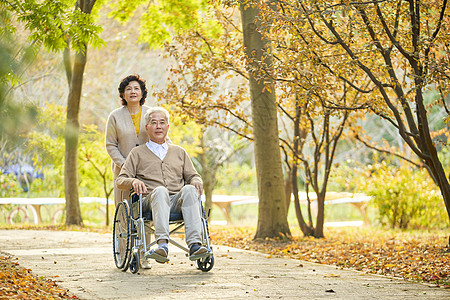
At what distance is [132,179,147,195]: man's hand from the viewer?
15.0 ft

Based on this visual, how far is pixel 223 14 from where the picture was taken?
892cm

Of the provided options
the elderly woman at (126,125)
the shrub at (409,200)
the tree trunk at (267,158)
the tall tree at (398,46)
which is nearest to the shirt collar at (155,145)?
the elderly woman at (126,125)

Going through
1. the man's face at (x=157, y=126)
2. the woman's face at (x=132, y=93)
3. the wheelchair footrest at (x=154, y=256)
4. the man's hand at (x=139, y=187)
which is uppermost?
the woman's face at (x=132, y=93)

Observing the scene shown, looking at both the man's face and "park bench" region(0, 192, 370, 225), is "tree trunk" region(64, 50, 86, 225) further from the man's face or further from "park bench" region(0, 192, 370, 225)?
the man's face

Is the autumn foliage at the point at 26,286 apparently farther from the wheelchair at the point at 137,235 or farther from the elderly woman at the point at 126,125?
the elderly woman at the point at 126,125

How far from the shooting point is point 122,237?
4.92 m

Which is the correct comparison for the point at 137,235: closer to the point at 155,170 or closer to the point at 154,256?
the point at 154,256

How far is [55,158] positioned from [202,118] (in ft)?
21.2

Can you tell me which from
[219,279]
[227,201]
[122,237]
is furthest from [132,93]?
[227,201]

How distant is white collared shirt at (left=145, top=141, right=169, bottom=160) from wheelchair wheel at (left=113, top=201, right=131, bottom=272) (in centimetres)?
50

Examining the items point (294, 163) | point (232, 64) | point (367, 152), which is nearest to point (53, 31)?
point (232, 64)

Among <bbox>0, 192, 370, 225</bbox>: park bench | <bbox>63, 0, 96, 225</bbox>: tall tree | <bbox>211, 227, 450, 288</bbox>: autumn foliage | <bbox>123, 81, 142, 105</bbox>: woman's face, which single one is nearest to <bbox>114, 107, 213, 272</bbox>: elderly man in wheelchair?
<bbox>123, 81, 142, 105</bbox>: woman's face

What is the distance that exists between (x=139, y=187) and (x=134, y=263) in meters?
0.60

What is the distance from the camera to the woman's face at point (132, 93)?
17.2ft
